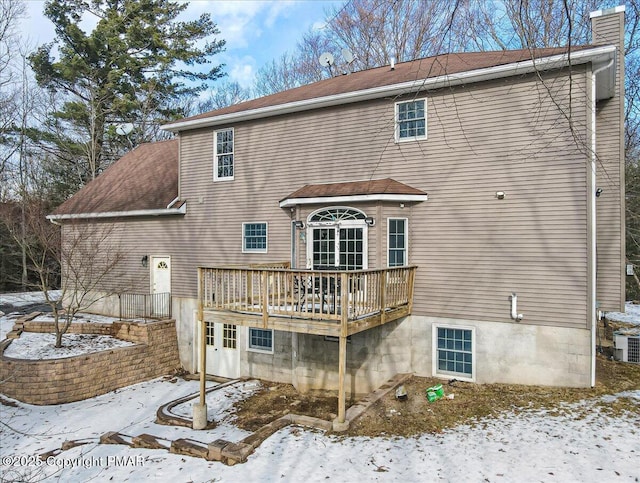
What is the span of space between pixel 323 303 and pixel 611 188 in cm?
665

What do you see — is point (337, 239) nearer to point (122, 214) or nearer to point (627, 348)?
point (627, 348)

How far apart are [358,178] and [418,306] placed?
3.38 meters

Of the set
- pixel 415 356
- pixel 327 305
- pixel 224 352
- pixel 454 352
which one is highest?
pixel 327 305

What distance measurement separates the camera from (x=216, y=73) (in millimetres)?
28406

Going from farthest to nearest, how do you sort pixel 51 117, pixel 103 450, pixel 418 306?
pixel 51 117, pixel 418 306, pixel 103 450

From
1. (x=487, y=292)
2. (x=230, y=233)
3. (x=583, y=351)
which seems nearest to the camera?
(x=583, y=351)

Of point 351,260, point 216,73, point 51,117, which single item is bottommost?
point 351,260

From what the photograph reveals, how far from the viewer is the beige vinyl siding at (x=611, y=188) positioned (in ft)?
28.7

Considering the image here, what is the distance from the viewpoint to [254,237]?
12.3 metres

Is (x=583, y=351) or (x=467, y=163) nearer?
(x=583, y=351)

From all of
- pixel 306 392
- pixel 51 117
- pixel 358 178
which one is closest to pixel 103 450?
pixel 306 392

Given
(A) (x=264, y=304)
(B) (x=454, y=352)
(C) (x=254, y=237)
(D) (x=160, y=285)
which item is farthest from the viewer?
(D) (x=160, y=285)

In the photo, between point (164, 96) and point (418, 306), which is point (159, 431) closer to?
point (418, 306)

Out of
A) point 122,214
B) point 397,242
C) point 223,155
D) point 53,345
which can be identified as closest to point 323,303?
point 397,242
